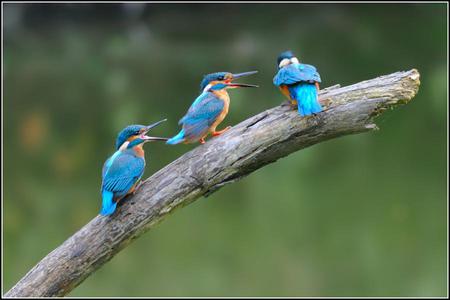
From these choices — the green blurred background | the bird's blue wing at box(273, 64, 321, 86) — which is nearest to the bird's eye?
the bird's blue wing at box(273, 64, 321, 86)

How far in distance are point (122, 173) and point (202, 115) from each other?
1.27ft

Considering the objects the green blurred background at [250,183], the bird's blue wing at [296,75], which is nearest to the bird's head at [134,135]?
the bird's blue wing at [296,75]

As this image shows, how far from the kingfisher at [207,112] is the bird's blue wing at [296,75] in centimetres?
12

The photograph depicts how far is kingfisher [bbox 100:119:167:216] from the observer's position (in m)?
2.71

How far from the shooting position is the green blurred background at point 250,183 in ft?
22.4

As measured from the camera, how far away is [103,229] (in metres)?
2.72

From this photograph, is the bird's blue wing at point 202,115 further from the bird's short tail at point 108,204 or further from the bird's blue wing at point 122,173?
the bird's short tail at point 108,204

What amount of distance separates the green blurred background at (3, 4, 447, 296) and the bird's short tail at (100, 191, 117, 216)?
13.1ft

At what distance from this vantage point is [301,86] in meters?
2.67

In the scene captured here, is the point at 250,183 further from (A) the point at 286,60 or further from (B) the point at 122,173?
(B) the point at 122,173

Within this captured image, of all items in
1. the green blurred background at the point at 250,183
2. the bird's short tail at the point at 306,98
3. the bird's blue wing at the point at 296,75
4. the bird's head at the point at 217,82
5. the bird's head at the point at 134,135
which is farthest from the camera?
the green blurred background at the point at 250,183

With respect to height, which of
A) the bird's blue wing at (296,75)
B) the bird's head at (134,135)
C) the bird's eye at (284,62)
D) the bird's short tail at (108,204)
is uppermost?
the bird's eye at (284,62)

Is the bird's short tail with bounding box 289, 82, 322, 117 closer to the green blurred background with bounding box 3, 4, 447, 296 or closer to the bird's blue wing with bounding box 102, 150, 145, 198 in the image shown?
the bird's blue wing with bounding box 102, 150, 145, 198

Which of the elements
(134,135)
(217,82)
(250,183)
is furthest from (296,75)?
(250,183)
